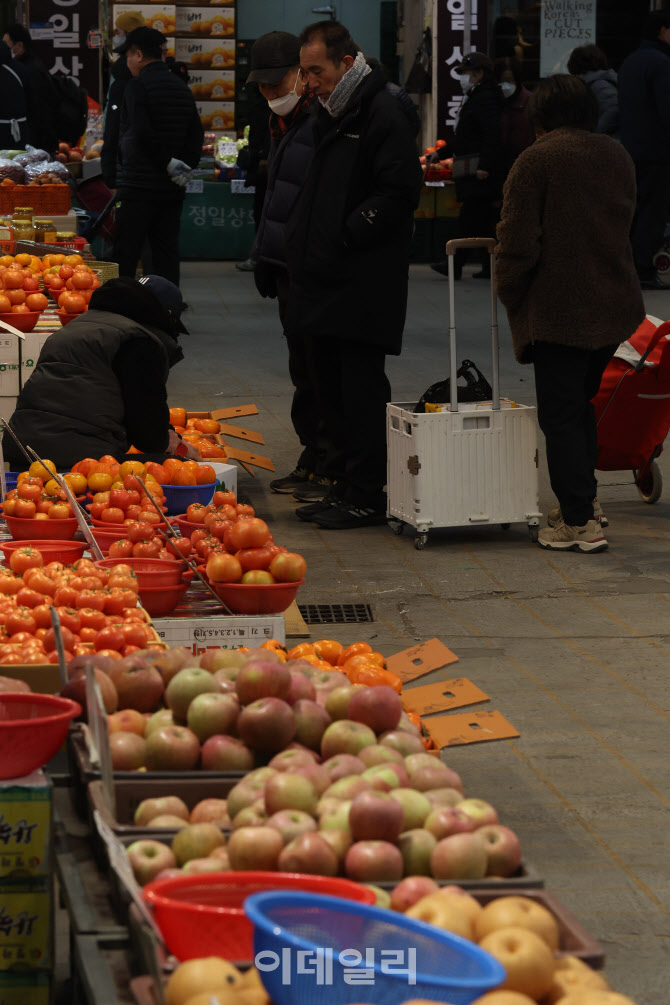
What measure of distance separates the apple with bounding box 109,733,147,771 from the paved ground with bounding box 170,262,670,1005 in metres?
1.18

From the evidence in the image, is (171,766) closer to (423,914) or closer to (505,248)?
(423,914)

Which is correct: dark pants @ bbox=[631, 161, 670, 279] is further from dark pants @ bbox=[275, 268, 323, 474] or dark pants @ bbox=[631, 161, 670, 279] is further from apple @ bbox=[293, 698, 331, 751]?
apple @ bbox=[293, 698, 331, 751]

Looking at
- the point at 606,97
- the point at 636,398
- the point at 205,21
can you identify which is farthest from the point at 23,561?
the point at 205,21

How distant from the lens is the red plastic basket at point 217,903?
2090 mm

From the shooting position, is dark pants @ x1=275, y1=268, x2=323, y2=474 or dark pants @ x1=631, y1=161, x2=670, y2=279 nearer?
dark pants @ x1=275, y1=268, x2=323, y2=474

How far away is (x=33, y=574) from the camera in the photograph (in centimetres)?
410

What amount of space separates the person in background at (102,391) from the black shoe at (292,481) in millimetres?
1750

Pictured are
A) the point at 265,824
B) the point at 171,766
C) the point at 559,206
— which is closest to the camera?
the point at 265,824

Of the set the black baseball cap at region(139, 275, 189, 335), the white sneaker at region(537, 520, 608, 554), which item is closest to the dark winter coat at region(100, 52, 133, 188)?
the black baseball cap at region(139, 275, 189, 335)

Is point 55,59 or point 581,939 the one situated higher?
point 55,59

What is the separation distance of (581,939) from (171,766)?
89cm

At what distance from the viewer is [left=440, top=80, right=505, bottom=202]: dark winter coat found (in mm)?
13922

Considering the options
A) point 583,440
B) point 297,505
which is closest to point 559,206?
point 583,440

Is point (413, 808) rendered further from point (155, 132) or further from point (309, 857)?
point (155, 132)
